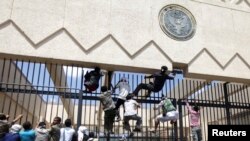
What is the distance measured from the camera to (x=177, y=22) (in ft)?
37.9

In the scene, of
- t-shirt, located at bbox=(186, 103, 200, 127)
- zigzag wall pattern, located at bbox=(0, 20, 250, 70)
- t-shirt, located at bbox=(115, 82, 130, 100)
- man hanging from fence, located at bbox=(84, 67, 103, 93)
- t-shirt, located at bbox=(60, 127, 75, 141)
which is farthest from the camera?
man hanging from fence, located at bbox=(84, 67, 103, 93)

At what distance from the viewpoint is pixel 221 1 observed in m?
13.0

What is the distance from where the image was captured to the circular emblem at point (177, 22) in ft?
37.2

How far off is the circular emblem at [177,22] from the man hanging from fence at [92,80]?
3248 millimetres

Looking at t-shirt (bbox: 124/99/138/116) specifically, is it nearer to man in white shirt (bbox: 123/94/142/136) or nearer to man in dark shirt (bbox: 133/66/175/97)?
man in white shirt (bbox: 123/94/142/136)

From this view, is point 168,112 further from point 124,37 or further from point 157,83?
point 124,37

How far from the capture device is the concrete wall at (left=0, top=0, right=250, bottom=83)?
968 cm

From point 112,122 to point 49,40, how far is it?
11.5 ft

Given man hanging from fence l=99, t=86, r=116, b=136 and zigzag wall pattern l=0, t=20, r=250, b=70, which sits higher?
zigzag wall pattern l=0, t=20, r=250, b=70

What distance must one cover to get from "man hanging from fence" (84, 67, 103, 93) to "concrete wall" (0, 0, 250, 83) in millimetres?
373

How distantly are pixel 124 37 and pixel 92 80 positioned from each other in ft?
6.77

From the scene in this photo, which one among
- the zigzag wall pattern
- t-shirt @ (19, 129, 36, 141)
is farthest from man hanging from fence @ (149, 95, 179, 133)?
t-shirt @ (19, 129, 36, 141)

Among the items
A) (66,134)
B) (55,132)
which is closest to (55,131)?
(55,132)

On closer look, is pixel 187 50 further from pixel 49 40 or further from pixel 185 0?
pixel 49 40
